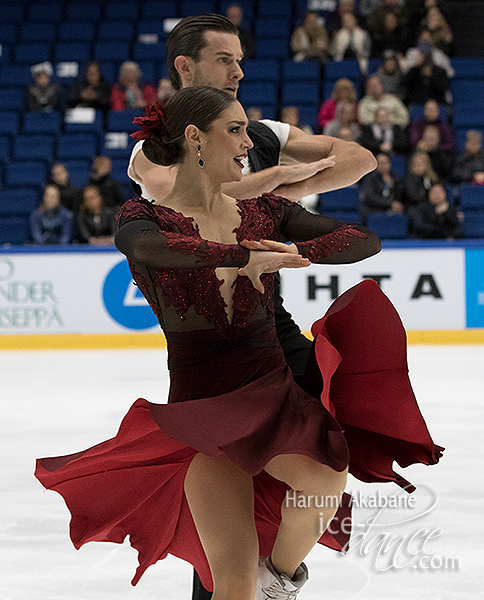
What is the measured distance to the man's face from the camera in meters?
2.13

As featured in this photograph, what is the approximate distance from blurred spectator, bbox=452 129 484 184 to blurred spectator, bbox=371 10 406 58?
1958mm

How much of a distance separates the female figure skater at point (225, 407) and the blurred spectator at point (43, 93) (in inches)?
352

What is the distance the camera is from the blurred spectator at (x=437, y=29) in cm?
1006

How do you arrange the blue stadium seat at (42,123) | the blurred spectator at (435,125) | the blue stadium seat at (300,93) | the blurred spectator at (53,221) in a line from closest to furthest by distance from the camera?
the blurred spectator at (53,221) → the blurred spectator at (435,125) → the blue stadium seat at (300,93) → the blue stadium seat at (42,123)

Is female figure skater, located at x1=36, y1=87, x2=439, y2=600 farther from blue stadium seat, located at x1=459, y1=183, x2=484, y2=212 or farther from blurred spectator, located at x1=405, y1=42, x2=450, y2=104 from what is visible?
blurred spectator, located at x1=405, y1=42, x2=450, y2=104

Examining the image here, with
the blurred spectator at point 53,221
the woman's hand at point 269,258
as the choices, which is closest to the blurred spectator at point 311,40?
the blurred spectator at point 53,221

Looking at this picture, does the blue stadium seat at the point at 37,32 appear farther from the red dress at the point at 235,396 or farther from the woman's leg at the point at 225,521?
the woman's leg at the point at 225,521

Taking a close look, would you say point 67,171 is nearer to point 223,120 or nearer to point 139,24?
point 139,24

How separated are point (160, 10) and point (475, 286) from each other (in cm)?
623

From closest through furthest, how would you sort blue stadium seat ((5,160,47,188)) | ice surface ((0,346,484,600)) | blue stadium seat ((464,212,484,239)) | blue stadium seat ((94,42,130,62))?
ice surface ((0,346,484,600))
blue stadium seat ((464,212,484,239))
blue stadium seat ((5,160,47,188))
blue stadium seat ((94,42,130,62))

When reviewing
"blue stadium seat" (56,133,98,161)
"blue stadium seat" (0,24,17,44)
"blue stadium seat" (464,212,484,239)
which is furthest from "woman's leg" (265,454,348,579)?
"blue stadium seat" (0,24,17,44)

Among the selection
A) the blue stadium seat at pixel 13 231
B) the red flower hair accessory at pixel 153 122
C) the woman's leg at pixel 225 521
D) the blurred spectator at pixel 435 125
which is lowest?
the woman's leg at pixel 225 521

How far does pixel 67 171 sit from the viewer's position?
944 cm

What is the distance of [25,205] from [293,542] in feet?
25.7
